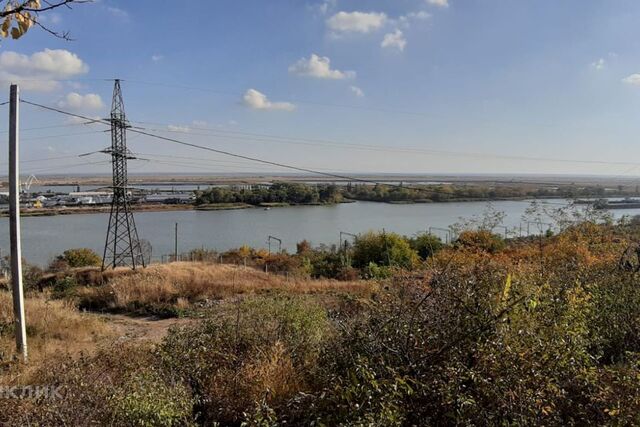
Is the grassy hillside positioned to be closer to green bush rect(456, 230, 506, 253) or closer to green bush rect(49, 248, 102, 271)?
green bush rect(456, 230, 506, 253)

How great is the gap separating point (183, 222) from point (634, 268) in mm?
60092

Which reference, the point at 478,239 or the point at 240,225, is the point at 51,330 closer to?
the point at 478,239

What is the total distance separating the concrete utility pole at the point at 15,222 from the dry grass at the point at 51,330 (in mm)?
367

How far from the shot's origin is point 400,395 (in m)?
2.72

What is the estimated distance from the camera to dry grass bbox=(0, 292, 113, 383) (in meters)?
7.26

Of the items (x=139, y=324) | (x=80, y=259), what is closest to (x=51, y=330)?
(x=139, y=324)

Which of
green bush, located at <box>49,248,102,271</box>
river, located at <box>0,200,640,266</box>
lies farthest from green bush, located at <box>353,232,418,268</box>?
green bush, located at <box>49,248,102,271</box>

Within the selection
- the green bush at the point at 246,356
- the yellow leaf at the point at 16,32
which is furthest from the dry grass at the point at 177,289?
the yellow leaf at the point at 16,32

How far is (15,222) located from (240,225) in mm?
50595

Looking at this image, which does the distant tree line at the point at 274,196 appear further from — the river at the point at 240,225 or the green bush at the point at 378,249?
the green bush at the point at 378,249

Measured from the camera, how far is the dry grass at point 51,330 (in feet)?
23.8

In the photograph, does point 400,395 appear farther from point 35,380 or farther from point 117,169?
point 117,169

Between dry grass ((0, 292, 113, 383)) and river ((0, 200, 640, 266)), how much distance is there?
2740 centimetres

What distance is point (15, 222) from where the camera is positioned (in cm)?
687
